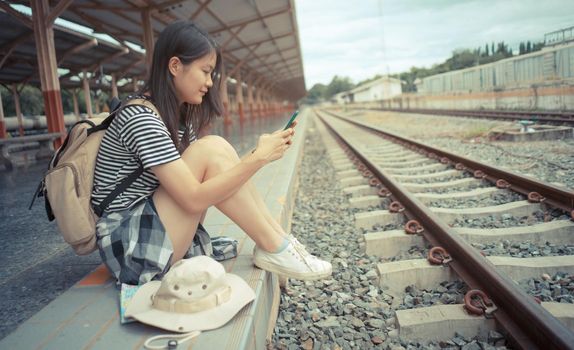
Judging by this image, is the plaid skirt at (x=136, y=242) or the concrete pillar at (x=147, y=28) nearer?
the plaid skirt at (x=136, y=242)

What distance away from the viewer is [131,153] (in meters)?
1.74

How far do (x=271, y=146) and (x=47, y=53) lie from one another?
333 inches

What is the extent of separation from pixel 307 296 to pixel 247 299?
90cm

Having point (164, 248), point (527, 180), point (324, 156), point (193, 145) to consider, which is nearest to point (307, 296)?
point (164, 248)

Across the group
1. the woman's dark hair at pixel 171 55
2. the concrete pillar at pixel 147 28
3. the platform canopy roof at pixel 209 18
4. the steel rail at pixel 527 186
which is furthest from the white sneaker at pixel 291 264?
the concrete pillar at pixel 147 28

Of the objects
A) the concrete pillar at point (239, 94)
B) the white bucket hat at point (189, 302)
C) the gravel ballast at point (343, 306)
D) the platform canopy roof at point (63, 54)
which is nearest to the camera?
the white bucket hat at point (189, 302)

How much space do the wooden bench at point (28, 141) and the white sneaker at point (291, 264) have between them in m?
7.99

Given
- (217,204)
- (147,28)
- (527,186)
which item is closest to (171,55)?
(217,204)

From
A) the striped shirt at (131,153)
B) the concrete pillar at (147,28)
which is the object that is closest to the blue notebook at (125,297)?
the striped shirt at (131,153)

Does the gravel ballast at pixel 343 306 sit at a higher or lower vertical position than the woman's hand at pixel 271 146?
lower

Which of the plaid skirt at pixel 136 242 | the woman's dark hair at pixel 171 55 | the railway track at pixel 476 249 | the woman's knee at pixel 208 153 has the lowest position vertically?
the railway track at pixel 476 249

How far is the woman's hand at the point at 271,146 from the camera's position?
69.0 inches

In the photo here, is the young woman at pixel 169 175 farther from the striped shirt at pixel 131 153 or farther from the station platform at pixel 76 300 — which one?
the station platform at pixel 76 300

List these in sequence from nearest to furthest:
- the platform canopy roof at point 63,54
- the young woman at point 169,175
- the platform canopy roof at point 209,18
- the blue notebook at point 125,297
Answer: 1. the blue notebook at point 125,297
2. the young woman at point 169,175
3. the platform canopy roof at point 209,18
4. the platform canopy roof at point 63,54
